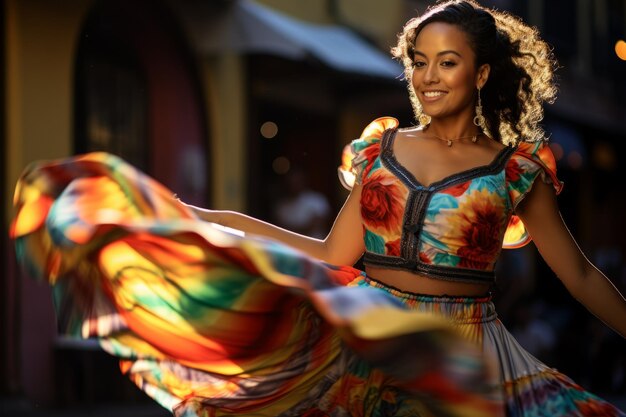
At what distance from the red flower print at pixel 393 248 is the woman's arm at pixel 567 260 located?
42 centimetres

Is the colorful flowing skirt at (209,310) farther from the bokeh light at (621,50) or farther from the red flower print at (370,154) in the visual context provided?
the bokeh light at (621,50)

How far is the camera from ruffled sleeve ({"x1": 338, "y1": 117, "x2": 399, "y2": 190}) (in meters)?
3.70

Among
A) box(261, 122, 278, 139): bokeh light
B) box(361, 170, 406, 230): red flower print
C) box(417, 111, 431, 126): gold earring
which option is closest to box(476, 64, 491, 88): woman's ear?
box(417, 111, 431, 126): gold earring

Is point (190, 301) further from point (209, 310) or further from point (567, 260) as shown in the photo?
point (567, 260)

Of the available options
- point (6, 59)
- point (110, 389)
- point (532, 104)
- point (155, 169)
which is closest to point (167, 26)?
point (155, 169)

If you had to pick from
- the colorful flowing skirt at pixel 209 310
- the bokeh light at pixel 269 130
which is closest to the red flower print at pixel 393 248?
the colorful flowing skirt at pixel 209 310

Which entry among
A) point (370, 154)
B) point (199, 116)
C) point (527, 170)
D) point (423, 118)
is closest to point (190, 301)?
point (370, 154)

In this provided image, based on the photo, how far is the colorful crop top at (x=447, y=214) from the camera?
3377mm

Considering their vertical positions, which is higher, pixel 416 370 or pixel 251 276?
pixel 251 276

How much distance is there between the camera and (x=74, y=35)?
912 cm

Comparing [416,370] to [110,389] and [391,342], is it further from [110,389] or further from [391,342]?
[110,389]

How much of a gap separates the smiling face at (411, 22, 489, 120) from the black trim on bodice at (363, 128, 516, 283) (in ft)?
0.67

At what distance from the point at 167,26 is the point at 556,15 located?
11.2m

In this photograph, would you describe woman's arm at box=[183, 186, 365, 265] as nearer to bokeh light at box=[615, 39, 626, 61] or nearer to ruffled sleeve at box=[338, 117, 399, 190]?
ruffled sleeve at box=[338, 117, 399, 190]
